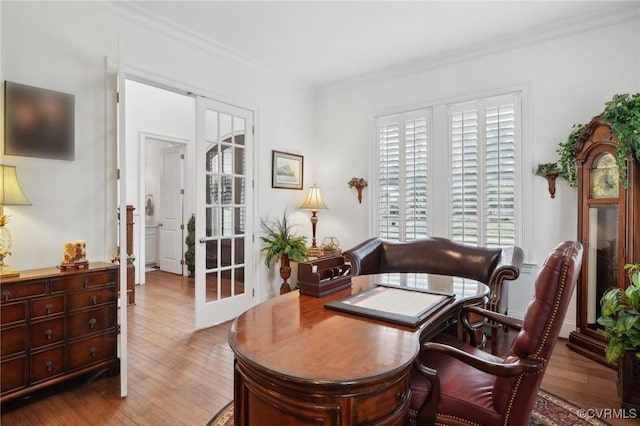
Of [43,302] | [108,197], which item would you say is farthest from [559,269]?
[108,197]

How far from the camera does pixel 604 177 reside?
2.88 metres

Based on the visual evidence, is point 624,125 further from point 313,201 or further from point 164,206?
point 164,206

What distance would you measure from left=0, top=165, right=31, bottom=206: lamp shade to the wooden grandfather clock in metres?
4.22

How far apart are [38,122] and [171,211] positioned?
4152mm

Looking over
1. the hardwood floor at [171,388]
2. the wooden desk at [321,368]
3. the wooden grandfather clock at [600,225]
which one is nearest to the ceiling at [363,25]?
the wooden grandfather clock at [600,225]

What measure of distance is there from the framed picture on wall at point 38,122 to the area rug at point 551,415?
2.14 m

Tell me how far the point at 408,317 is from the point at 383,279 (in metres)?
0.87

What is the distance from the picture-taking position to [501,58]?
3.63 metres

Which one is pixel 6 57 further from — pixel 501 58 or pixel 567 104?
pixel 567 104

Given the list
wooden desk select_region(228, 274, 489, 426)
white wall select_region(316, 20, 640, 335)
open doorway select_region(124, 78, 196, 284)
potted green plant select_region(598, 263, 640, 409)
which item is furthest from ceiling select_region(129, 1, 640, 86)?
wooden desk select_region(228, 274, 489, 426)

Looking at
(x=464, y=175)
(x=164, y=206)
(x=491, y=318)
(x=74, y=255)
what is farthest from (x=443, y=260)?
(x=164, y=206)

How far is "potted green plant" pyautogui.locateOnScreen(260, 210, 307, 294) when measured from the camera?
13.5ft

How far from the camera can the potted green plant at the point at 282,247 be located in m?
4.12

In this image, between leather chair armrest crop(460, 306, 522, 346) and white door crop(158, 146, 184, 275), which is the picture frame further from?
leather chair armrest crop(460, 306, 522, 346)
